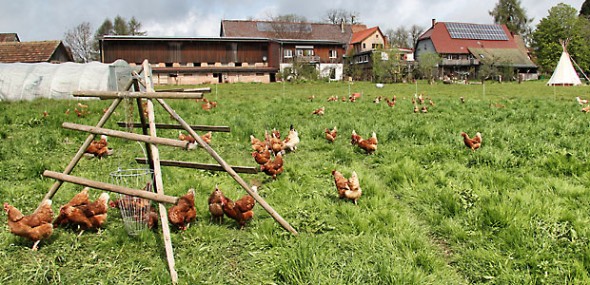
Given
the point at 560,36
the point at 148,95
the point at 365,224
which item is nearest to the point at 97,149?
the point at 148,95

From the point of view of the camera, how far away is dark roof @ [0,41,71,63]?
125ft

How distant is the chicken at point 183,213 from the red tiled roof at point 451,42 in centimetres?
6330

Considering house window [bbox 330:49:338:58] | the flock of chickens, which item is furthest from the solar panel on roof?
the flock of chickens

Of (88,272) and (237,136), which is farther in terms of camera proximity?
(237,136)

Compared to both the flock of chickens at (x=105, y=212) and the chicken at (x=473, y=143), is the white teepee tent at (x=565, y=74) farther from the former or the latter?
the flock of chickens at (x=105, y=212)

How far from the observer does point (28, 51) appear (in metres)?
39.7

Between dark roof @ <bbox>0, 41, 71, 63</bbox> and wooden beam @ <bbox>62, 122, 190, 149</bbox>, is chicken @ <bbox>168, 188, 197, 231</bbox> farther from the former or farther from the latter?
dark roof @ <bbox>0, 41, 71, 63</bbox>

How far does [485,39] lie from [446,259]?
71706mm

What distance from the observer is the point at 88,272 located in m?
3.62

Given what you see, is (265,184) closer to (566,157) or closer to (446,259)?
(446,259)

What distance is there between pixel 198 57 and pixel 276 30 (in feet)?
58.4

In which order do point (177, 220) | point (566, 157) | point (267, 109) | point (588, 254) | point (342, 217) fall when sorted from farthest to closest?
Result: point (267, 109)
point (566, 157)
point (342, 217)
point (177, 220)
point (588, 254)

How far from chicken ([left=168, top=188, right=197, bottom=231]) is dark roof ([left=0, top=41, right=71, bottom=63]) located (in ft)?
140

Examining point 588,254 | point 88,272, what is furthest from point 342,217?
point 88,272
